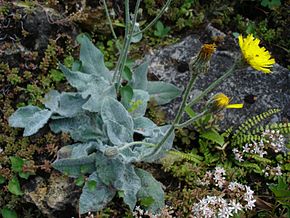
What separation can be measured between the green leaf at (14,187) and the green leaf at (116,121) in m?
0.73

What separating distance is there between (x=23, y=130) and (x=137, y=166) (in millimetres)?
899

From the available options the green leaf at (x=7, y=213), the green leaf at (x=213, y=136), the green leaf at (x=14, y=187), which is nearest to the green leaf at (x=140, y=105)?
the green leaf at (x=213, y=136)

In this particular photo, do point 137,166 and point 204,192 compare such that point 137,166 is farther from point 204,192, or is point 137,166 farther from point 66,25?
point 66,25

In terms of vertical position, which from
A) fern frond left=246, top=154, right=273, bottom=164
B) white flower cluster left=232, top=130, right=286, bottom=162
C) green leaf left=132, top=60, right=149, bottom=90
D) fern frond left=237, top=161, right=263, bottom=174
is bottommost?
fern frond left=237, top=161, right=263, bottom=174

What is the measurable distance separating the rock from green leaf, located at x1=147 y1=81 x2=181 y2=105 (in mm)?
912

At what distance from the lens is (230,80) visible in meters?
3.83

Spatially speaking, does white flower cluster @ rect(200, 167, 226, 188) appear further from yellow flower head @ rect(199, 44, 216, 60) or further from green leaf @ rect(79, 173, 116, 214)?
yellow flower head @ rect(199, 44, 216, 60)

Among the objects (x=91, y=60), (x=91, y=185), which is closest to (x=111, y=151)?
(x=91, y=185)

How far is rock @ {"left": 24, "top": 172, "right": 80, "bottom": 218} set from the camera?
3195mm

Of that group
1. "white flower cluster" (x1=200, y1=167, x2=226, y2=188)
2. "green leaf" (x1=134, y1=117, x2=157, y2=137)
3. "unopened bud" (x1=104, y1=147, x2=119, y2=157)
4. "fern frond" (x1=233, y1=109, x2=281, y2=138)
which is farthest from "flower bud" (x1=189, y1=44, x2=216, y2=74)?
"fern frond" (x1=233, y1=109, x2=281, y2=138)

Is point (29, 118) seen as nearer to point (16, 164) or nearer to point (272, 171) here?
point (16, 164)

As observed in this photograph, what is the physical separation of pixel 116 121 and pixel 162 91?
54 cm

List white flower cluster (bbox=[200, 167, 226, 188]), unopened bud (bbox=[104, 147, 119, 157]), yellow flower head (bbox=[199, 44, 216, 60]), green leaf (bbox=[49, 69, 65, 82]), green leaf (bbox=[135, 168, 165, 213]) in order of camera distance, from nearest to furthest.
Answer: yellow flower head (bbox=[199, 44, 216, 60])
unopened bud (bbox=[104, 147, 119, 157])
green leaf (bbox=[135, 168, 165, 213])
white flower cluster (bbox=[200, 167, 226, 188])
green leaf (bbox=[49, 69, 65, 82])

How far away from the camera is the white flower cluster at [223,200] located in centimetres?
306
